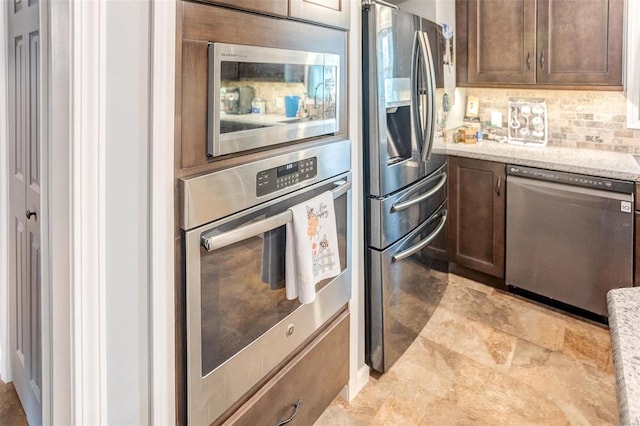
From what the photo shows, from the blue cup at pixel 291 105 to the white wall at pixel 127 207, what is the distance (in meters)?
0.51

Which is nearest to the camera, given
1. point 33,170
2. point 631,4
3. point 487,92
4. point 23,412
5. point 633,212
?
point 33,170

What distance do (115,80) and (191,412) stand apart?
88 centimetres

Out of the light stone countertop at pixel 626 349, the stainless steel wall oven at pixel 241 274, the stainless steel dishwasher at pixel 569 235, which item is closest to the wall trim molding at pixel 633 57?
the stainless steel dishwasher at pixel 569 235

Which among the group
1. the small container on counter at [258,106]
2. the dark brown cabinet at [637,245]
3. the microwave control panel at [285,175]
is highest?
the small container on counter at [258,106]

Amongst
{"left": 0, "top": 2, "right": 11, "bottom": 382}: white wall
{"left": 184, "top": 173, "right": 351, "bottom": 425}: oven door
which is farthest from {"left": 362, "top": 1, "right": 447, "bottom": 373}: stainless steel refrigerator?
{"left": 0, "top": 2, "right": 11, "bottom": 382}: white wall

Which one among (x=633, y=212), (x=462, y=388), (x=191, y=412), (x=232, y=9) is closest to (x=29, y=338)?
(x=191, y=412)

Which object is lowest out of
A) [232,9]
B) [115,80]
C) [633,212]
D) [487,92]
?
[633,212]

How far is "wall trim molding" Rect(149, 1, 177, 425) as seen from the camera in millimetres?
1059

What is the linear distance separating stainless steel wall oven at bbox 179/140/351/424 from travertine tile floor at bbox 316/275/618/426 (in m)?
0.66

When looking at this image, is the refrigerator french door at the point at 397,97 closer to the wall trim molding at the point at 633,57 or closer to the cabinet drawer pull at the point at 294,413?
the cabinet drawer pull at the point at 294,413

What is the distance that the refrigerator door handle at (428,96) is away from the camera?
222 centimetres

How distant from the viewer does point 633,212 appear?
237cm

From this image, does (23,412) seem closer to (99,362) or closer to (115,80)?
(99,362)

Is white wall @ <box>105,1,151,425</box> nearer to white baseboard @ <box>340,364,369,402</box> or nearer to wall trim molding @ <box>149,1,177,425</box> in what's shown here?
wall trim molding @ <box>149,1,177,425</box>
